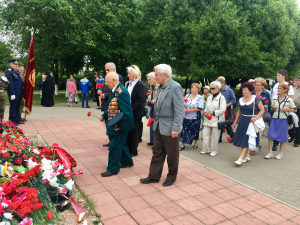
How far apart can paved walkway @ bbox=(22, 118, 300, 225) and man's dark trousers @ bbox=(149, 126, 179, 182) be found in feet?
0.65

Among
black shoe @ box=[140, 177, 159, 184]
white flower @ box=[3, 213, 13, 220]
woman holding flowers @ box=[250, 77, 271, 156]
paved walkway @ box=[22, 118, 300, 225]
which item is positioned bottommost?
paved walkway @ box=[22, 118, 300, 225]

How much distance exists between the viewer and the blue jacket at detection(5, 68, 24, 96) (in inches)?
348

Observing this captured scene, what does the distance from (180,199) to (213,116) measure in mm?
2875

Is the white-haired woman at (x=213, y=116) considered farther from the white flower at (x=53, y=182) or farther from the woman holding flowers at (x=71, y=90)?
the woman holding flowers at (x=71, y=90)

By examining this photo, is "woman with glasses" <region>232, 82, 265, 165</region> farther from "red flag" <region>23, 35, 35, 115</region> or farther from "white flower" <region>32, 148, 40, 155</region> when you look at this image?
"red flag" <region>23, 35, 35, 115</region>

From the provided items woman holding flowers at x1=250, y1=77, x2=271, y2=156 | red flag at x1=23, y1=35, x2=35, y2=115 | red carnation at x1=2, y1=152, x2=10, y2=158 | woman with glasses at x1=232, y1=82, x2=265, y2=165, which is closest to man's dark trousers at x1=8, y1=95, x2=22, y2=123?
red flag at x1=23, y1=35, x2=35, y2=115

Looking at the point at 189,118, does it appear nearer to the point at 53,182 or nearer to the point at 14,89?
the point at 53,182

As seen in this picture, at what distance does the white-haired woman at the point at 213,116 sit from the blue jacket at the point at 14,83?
6.36 m

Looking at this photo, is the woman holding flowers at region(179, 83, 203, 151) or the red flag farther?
the red flag

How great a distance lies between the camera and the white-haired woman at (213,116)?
6.34 m

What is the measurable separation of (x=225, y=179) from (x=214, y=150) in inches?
65.9

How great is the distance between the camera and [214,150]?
648 centimetres

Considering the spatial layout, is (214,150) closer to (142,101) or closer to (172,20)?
(142,101)

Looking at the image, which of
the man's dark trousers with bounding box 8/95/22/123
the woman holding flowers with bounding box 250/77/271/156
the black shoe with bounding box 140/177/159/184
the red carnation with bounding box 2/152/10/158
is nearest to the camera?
the red carnation with bounding box 2/152/10/158
